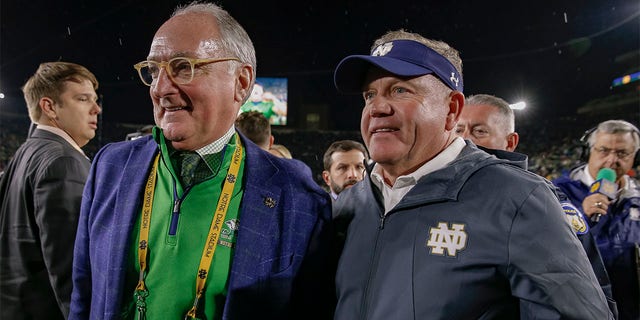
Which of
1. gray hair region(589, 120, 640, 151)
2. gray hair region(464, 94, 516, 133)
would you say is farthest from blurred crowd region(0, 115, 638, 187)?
gray hair region(464, 94, 516, 133)

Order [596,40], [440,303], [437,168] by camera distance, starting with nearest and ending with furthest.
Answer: [440,303]
[437,168]
[596,40]

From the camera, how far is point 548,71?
81.6 feet

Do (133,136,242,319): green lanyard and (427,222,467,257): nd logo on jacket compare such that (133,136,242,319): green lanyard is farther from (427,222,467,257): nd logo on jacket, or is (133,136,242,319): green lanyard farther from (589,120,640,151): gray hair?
(589,120,640,151): gray hair

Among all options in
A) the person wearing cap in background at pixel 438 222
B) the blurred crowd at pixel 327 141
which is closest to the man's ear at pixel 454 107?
the person wearing cap in background at pixel 438 222

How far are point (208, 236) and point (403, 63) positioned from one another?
830 millimetres

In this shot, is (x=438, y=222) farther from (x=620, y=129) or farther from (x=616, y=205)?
(x=620, y=129)

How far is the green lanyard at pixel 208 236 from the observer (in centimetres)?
140

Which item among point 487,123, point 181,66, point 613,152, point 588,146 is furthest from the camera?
point 588,146

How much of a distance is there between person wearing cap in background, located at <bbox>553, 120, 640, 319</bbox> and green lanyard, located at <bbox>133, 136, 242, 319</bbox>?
98.0 inches

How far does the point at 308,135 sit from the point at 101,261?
2349 centimetres

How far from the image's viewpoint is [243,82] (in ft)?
5.21

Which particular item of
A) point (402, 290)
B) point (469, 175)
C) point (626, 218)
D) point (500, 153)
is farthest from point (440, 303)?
point (626, 218)

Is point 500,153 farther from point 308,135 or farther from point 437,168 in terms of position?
point 308,135

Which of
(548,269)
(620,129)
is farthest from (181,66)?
(620,129)
